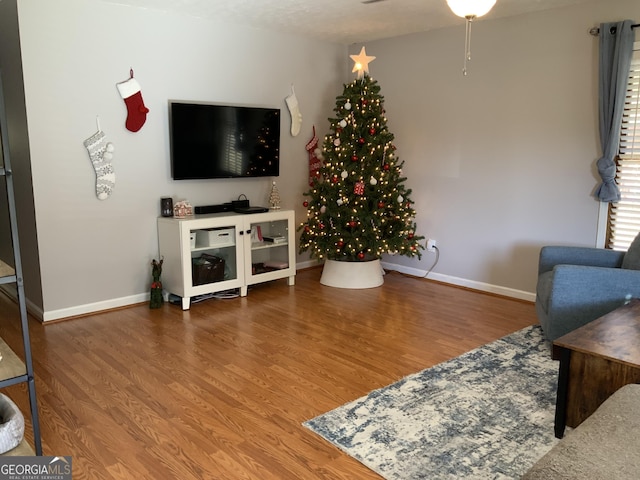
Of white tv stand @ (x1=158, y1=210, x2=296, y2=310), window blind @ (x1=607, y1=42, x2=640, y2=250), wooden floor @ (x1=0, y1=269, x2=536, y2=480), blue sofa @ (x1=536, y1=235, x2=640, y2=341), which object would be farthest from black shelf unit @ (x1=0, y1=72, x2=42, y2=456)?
window blind @ (x1=607, y1=42, x2=640, y2=250)

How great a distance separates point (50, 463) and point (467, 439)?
1.74 meters

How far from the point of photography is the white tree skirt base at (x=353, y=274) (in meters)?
5.10

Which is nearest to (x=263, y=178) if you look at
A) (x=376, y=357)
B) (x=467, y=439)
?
(x=376, y=357)

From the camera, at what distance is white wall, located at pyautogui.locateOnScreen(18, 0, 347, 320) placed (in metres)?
3.94

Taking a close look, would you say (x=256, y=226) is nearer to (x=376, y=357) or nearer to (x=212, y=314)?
(x=212, y=314)

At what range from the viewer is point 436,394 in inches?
115

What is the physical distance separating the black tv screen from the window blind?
3.00m

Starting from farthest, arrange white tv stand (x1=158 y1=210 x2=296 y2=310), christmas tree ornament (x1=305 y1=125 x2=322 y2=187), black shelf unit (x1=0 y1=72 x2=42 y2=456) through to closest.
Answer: christmas tree ornament (x1=305 y1=125 x2=322 y2=187), white tv stand (x1=158 y1=210 x2=296 y2=310), black shelf unit (x1=0 y1=72 x2=42 y2=456)

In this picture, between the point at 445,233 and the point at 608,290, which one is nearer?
the point at 608,290

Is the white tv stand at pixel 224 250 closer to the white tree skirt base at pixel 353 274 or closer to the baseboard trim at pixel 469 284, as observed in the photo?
the white tree skirt base at pixel 353 274

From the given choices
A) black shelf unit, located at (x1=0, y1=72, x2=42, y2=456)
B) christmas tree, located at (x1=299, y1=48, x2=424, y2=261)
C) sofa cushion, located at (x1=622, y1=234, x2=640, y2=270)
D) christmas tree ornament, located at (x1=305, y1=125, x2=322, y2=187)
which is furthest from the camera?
christmas tree ornament, located at (x1=305, y1=125, x2=322, y2=187)

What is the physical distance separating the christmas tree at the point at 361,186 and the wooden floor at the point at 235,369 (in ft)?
1.63

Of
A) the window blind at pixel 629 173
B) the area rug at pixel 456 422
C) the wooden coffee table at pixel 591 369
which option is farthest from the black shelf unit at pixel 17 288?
the window blind at pixel 629 173

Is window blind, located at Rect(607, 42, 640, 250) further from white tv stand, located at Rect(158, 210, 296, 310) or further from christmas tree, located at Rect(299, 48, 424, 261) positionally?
white tv stand, located at Rect(158, 210, 296, 310)
